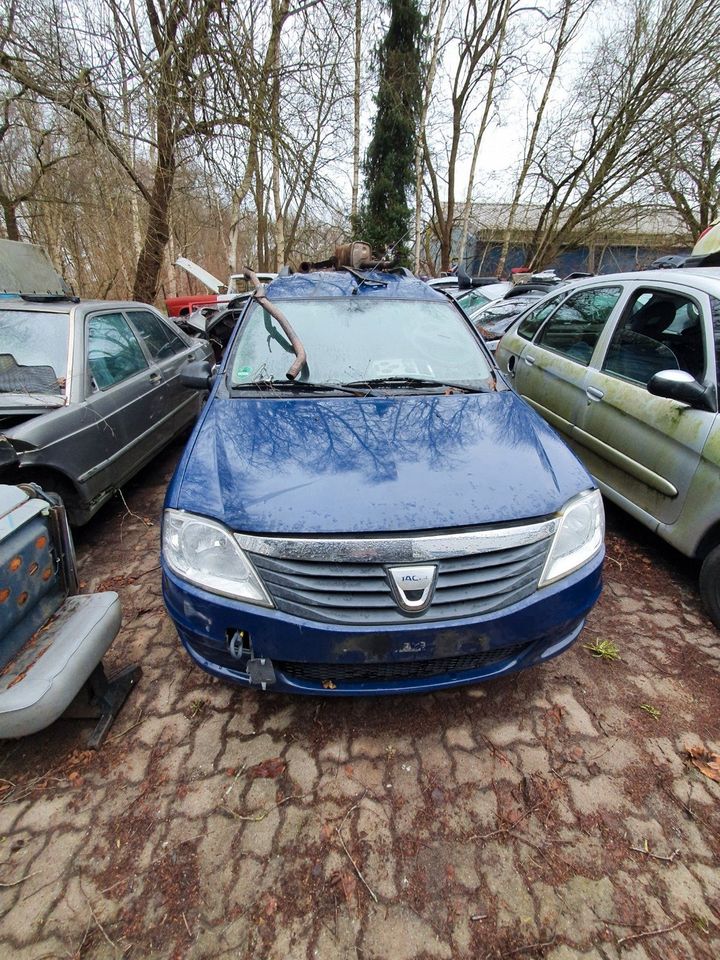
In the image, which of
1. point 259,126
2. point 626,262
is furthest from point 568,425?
point 626,262

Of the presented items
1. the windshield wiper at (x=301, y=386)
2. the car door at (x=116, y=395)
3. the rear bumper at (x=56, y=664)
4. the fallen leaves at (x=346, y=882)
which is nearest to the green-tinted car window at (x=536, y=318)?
the windshield wiper at (x=301, y=386)

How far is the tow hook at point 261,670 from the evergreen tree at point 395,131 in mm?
16700

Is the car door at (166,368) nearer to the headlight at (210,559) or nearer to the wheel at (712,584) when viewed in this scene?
the headlight at (210,559)

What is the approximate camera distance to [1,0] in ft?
18.0

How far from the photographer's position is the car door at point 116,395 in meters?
3.03

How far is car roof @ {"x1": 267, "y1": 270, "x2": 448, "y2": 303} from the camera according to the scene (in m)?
2.91

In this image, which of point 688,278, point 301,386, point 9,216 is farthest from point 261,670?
point 9,216

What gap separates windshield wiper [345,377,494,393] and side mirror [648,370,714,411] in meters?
0.89

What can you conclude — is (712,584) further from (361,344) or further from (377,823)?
(361,344)

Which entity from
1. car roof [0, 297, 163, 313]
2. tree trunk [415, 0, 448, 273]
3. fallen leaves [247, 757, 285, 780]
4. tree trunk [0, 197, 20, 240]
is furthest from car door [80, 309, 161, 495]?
tree trunk [415, 0, 448, 273]

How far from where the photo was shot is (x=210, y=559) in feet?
5.11

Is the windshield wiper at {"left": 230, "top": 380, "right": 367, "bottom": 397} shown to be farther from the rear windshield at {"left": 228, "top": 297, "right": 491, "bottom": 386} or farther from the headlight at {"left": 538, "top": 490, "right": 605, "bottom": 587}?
the headlight at {"left": 538, "top": 490, "right": 605, "bottom": 587}

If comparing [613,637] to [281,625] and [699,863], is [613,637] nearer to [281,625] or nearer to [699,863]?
[699,863]

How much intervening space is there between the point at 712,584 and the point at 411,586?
1947 millimetres
